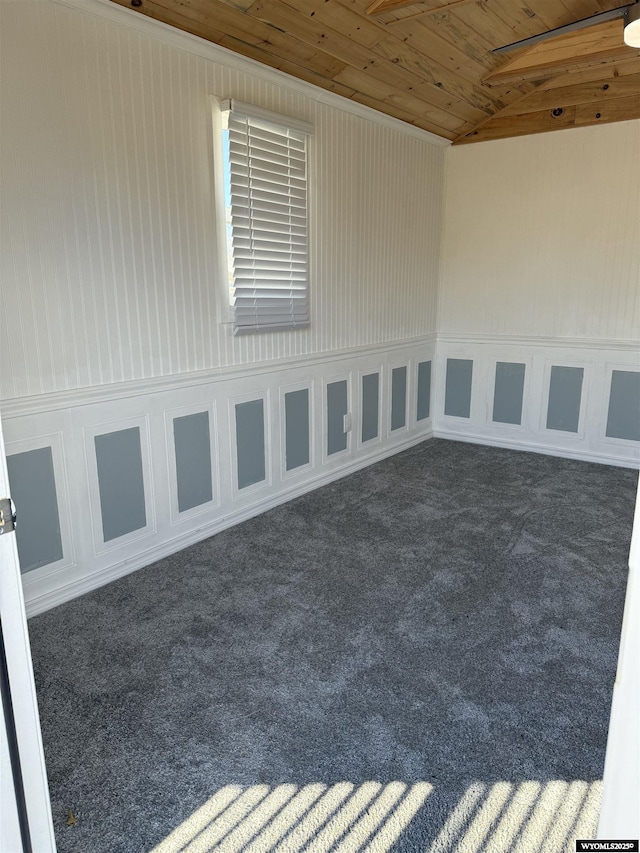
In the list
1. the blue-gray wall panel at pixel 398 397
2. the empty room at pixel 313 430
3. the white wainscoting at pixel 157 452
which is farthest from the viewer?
the blue-gray wall panel at pixel 398 397

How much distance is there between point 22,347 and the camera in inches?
100

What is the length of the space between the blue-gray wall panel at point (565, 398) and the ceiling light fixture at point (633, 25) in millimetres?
2506

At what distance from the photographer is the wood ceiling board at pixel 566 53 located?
3.88m

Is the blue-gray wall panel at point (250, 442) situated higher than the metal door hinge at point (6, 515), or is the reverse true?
the metal door hinge at point (6, 515)

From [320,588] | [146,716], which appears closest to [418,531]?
[320,588]

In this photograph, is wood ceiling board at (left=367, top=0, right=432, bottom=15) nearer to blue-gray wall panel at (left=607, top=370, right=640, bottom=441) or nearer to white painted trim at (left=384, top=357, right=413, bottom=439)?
white painted trim at (left=384, top=357, right=413, bottom=439)

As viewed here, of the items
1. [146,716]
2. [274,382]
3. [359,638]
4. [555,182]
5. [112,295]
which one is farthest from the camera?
[555,182]

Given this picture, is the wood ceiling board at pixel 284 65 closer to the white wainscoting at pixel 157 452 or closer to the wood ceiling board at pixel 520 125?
the wood ceiling board at pixel 520 125

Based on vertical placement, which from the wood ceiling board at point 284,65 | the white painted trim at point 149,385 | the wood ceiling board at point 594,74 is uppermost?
the wood ceiling board at point 594,74

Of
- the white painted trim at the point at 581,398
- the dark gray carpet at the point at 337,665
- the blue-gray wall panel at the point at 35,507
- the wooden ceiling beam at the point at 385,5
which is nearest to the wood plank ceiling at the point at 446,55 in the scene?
the wooden ceiling beam at the point at 385,5

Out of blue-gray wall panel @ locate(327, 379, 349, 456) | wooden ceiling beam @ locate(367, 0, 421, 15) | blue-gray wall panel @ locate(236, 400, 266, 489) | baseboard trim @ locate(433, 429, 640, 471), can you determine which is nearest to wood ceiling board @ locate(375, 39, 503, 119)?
wooden ceiling beam @ locate(367, 0, 421, 15)

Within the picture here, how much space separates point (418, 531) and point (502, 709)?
5.12ft

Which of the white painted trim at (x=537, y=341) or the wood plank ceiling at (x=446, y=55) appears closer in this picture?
the wood plank ceiling at (x=446, y=55)

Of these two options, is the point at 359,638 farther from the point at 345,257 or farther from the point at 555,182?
the point at 555,182
